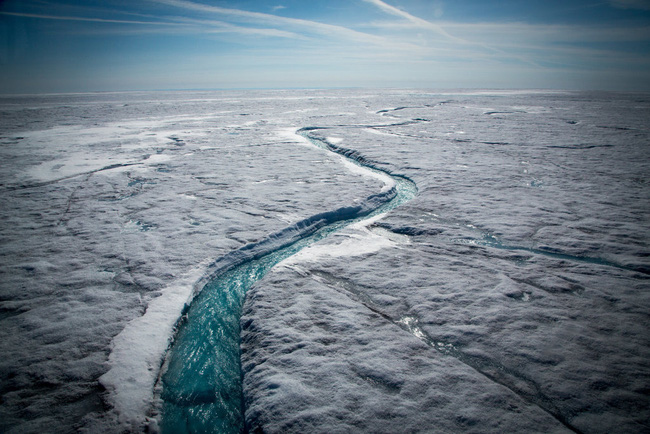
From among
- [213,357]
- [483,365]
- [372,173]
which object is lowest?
[213,357]

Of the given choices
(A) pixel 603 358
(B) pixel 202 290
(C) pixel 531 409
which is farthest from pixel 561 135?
(B) pixel 202 290

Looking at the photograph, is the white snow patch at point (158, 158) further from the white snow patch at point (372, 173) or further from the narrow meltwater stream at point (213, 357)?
the narrow meltwater stream at point (213, 357)

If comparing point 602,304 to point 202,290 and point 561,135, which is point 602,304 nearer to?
point 202,290

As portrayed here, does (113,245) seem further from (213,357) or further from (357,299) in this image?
(357,299)

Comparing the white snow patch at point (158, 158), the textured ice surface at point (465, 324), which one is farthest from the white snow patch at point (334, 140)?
the textured ice surface at point (465, 324)

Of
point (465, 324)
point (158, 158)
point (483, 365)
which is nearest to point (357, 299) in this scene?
point (465, 324)

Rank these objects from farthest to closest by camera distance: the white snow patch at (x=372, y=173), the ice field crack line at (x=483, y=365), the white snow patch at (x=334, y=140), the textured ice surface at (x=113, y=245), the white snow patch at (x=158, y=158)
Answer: the white snow patch at (x=334, y=140) → the white snow patch at (x=158, y=158) → the white snow patch at (x=372, y=173) → the textured ice surface at (x=113, y=245) → the ice field crack line at (x=483, y=365)
